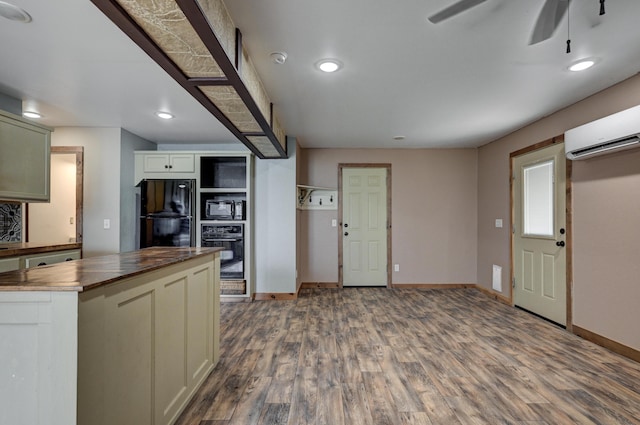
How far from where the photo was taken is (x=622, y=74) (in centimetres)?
264

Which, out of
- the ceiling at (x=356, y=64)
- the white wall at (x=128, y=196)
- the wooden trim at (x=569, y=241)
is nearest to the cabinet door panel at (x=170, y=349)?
the ceiling at (x=356, y=64)

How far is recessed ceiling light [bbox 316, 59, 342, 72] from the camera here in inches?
94.5

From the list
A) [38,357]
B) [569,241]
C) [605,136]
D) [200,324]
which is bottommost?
[200,324]

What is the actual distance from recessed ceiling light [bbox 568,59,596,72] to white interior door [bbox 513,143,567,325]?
119 centimetres

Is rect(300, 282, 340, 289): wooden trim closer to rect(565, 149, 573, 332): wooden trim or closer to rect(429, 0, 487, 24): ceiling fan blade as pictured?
rect(565, 149, 573, 332): wooden trim

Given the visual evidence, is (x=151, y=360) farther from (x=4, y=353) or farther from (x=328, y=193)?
(x=328, y=193)

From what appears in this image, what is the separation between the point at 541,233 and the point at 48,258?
530cm

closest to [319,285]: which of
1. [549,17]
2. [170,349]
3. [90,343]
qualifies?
[170,349]

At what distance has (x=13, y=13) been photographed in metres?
1.84

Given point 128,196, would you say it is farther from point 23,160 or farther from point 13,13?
point 13,13

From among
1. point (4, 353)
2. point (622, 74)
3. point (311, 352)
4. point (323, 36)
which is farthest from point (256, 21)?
point (622, 74)

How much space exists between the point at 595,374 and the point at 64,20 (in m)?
4.37

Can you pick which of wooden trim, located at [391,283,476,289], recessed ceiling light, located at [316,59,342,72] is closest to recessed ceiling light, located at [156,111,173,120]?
recessed ceiling light, located at [316,59,342,72]

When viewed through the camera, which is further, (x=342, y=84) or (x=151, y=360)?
(x=342, y=84)
